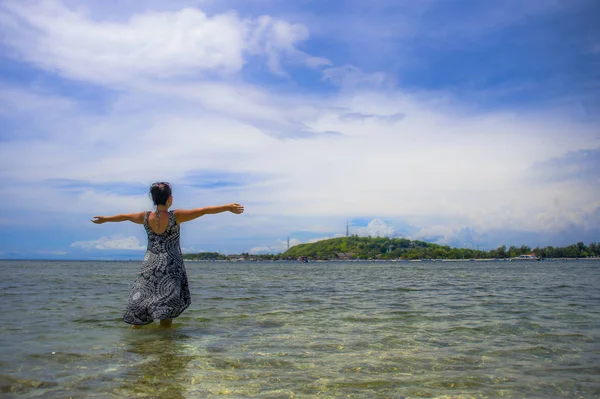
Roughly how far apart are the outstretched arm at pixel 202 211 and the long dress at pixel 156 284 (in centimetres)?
23

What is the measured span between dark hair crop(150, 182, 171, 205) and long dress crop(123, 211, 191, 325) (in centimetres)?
42

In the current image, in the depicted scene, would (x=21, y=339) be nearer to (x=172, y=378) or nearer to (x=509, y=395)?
(x=172, y=378)

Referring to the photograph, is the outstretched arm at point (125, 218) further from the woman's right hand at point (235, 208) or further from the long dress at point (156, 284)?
the woman's right hand at point (235, 208)

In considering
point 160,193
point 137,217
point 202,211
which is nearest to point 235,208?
point 202,211

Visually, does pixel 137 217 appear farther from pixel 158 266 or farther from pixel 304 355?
pixel 304 355

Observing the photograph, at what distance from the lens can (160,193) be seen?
8.05 metres

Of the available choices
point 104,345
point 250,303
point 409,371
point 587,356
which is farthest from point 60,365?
point 250,303

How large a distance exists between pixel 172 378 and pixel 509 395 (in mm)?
4137

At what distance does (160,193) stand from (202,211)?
3.07ft

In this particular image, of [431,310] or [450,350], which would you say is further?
[431,310]

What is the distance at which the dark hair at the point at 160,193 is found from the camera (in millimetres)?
8039

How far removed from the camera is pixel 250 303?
50.3 feet

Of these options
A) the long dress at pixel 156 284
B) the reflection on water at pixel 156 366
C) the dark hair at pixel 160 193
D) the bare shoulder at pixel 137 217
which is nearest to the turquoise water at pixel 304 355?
the reflection on water at pixel 156 366

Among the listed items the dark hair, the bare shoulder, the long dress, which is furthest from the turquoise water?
the dark hair
